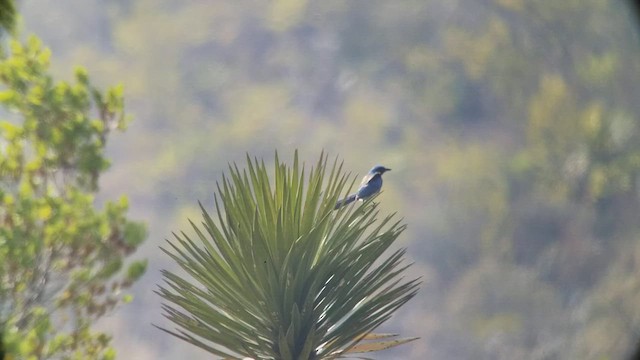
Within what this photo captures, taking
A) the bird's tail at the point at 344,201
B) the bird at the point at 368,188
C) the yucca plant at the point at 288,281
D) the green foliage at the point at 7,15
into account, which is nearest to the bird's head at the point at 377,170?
the bird at the point at 368,188

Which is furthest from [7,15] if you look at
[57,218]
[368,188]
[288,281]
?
[57,218]

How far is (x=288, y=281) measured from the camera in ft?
16.2

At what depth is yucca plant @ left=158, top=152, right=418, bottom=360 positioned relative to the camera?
15.8 ft

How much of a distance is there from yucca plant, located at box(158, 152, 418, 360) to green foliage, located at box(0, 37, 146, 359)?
6.56 feet

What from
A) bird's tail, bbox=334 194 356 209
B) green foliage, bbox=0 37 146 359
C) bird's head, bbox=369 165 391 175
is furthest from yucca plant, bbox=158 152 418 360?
green foliage, bbox=0 37 146 359

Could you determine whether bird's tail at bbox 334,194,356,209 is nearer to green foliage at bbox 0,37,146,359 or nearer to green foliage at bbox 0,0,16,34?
green foliage at bbox 0,37,146,359

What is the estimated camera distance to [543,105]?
53062 mm

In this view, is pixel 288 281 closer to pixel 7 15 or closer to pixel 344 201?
pixel 344 201

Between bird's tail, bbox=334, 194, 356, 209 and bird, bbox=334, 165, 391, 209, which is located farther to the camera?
bird, bbox=334, 165, 391, 209

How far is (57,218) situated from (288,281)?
265 centimetres

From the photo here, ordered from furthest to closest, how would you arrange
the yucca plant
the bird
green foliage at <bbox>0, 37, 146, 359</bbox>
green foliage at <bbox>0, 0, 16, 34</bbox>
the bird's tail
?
green foliage at <bbox>0, 37, 146, 359</bbox>
the bird
the bird's tail
the yucca plant
green foliage at <bbox>0, 0, 16, 34</bbox>

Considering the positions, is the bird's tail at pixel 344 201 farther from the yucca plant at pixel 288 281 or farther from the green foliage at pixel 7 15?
the green foliage at pixel 7 15

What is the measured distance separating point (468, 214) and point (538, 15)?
18426 millimetres

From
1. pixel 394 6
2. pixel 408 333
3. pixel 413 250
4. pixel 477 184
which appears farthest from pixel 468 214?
pixel 394 6
